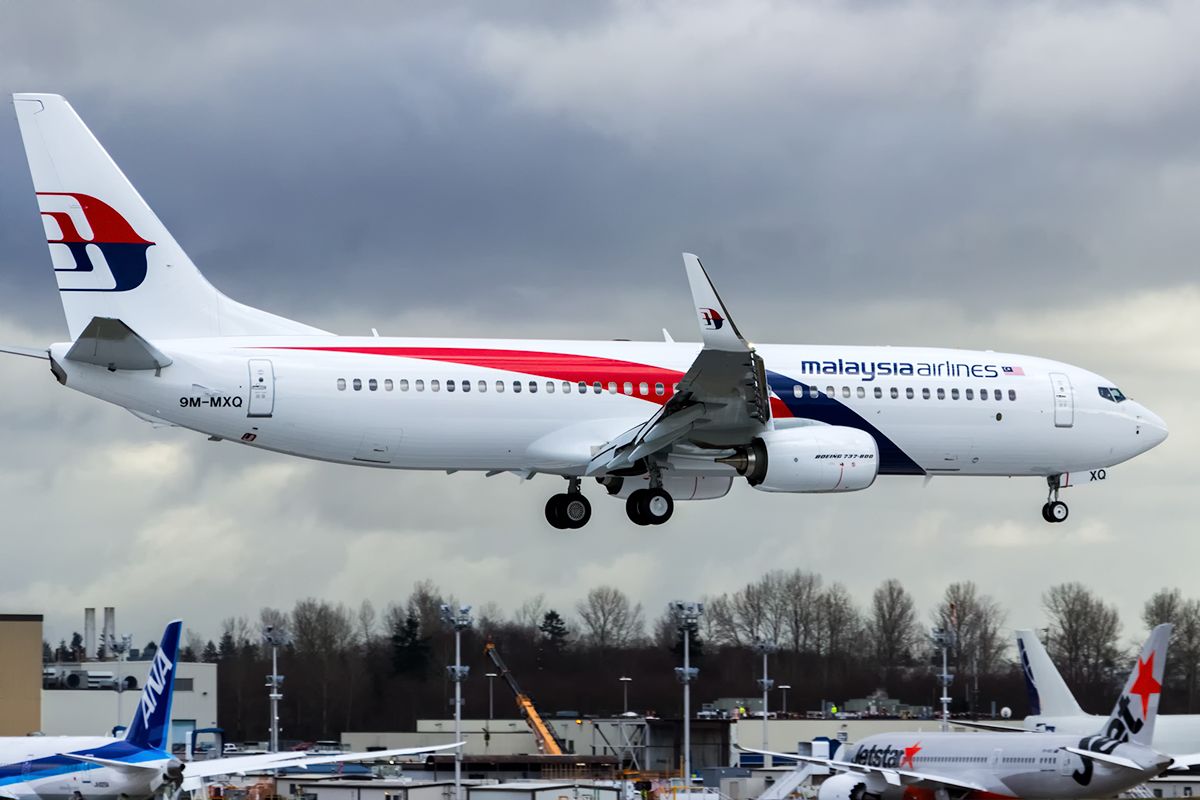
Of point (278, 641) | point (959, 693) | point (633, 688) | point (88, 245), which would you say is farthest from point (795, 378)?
point (959, 693)

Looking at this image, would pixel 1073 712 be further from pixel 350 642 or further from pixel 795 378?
pixel 350 642

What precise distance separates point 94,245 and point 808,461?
15.4 metres

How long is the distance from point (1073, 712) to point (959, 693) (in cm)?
3590

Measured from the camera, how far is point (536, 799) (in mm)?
54156

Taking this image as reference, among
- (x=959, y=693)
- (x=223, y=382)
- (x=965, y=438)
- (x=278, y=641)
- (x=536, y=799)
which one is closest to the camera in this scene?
(x=223, y=382)

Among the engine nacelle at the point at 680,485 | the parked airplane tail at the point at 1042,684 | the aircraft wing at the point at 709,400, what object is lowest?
the parked airplane tail at the point at 1042,684

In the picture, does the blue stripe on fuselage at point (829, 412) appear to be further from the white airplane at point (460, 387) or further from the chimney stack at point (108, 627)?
the chimney stack at point (108, 627)

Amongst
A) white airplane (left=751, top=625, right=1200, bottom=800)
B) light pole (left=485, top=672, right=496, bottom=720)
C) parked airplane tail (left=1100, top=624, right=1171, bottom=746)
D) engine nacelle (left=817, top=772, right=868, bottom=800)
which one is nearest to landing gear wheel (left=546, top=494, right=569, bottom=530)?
white airplane (left=751, top=625, right=1200, bottom=800)

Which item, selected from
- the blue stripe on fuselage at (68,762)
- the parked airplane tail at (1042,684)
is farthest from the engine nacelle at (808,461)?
the parked airplane tail at (1042,684)

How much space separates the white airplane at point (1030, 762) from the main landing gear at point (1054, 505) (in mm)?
4126

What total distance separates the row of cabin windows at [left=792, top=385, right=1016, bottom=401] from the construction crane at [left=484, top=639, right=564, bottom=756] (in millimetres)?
40819

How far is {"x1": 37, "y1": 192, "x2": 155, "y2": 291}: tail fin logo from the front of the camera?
128 feet

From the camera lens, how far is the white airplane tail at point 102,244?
3916 centimetres

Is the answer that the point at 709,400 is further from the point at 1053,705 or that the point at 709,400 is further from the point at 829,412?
the point at 1053,705
